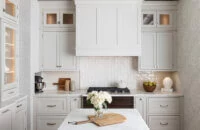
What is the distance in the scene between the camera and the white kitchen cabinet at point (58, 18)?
14.1ft

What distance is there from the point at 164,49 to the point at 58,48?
6.78ft

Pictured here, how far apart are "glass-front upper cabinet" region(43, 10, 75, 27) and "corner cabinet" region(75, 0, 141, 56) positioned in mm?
311

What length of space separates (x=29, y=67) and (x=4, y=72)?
67 centimetres

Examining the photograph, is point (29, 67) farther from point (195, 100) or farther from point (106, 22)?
point (195, 100)

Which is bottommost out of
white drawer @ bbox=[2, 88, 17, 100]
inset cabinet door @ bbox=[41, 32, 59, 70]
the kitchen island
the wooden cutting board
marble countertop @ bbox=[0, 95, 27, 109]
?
the kitchen island

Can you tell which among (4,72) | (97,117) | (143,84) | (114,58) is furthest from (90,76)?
(97,117)

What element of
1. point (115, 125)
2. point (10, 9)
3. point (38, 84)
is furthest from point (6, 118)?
point (10, 9)

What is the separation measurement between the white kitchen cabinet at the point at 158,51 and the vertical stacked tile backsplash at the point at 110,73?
0.26 meters

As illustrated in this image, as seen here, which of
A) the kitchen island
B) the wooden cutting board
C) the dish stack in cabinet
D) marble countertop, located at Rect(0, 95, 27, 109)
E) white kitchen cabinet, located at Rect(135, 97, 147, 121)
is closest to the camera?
the kitchen island

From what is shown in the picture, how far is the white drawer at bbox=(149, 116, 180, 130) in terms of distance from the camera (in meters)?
3.99

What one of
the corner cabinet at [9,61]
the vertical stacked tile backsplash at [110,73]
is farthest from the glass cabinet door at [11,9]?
the vertical stacked tile backsplash at [110,73]

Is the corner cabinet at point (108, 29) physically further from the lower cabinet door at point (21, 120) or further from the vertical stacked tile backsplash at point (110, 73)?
the lower cabinet door at point (21, 120)

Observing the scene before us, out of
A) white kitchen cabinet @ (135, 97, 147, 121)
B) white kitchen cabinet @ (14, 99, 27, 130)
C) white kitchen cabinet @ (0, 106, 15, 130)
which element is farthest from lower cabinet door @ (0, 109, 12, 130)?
white kitchen cabinet @ (135, 97, 147, 121)

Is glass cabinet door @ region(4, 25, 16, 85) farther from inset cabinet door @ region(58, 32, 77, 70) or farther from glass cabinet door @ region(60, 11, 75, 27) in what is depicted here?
glass cabinet door @ region(60, 11, 75, 27)
